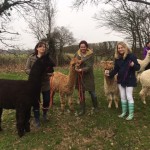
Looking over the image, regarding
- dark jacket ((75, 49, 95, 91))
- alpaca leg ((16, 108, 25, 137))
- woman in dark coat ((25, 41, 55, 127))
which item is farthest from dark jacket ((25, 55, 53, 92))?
dark jacket ((75, 49, 95, 91))

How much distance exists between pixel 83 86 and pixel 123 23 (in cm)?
2300

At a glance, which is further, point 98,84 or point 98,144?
point 98,84

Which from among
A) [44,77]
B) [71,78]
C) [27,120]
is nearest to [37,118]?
[27,120]

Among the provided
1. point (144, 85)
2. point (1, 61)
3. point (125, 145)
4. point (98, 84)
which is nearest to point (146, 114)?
point (144, 85)

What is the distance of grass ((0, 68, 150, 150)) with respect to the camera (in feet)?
21.4

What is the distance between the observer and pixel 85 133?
6.99 metres

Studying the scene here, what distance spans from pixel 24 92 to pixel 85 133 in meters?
1.73

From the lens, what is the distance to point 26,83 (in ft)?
21.9

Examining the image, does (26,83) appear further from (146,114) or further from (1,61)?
(1,61)

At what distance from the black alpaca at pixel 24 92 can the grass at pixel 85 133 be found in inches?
20.2

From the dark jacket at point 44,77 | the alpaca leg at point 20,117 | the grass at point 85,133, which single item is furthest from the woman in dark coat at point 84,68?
the alpaca leg at point 20,117

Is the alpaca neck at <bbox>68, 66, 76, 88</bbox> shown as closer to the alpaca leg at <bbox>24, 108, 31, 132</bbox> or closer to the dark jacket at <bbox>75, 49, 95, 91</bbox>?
the dark jacket at <bbox>75, 49, 95, 91</bbox>

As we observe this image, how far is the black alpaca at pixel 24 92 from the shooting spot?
655 centimetres

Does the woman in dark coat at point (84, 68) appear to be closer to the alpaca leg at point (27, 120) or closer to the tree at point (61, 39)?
the alpaca leg at point (27, 120)
